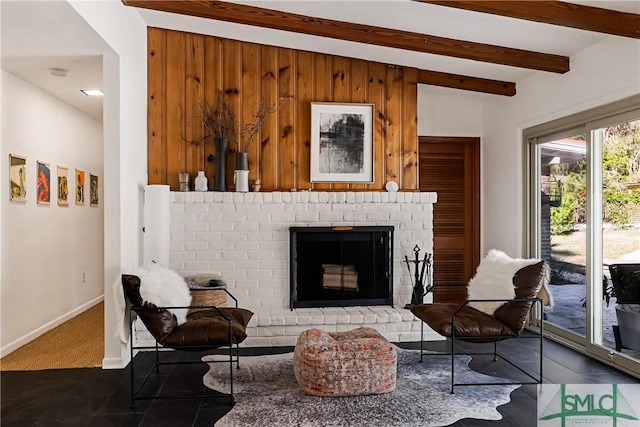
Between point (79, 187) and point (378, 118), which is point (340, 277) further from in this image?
point (79, 187)

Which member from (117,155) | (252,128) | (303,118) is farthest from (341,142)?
(117,155)

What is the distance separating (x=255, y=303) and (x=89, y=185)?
296 cm

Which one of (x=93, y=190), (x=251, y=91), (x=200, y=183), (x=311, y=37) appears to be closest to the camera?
(x=311, y=37)

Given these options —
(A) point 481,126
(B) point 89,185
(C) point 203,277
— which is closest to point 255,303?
(C) point 203,277

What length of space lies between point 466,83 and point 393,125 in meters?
0.95

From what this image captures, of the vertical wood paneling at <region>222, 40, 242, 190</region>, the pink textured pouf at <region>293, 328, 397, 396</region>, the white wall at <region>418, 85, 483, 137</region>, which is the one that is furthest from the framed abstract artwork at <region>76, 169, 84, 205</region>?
→ the white wall at <region>418, 85, 483, 137</region>

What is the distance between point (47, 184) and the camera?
4867mm

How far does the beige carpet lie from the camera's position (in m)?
3.82

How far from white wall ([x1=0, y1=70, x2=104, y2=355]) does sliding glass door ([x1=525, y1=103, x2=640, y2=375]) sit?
189 inches

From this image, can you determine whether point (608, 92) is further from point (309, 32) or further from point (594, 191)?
point (309, 32)

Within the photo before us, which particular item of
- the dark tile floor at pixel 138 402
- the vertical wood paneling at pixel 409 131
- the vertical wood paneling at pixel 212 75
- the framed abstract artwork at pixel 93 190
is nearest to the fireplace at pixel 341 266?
the vertical wood paneling at pixel 409 131

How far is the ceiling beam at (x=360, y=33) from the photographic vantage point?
157 inches

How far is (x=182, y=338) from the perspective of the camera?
10.1ft

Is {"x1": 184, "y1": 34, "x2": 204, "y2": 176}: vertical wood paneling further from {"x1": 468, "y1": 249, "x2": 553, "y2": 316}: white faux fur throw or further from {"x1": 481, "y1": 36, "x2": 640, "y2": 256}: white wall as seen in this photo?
{"x1": 481, "y1": 36, "x2": 640, "y2": 256}: white wall
